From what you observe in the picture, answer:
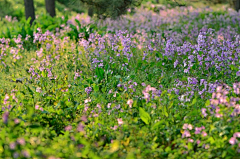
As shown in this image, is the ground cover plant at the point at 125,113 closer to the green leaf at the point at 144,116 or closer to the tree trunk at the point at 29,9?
the green leaf at the point at 144,116

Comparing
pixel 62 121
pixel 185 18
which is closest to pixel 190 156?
pixel 62 121

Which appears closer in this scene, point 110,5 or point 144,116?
point 144,116

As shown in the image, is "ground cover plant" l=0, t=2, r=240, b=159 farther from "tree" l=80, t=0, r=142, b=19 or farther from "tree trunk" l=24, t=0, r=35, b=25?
"tree trunk" l=24, t=0, r=35, b=25

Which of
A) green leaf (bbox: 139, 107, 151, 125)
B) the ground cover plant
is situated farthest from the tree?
green leaf (bbox: 139, 107, 151, 125)

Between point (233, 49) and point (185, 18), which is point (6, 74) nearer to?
point (233, 49)

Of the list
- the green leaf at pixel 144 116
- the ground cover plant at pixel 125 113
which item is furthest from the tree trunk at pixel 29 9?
the green leaf at pixel 144 116

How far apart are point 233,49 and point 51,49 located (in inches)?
171

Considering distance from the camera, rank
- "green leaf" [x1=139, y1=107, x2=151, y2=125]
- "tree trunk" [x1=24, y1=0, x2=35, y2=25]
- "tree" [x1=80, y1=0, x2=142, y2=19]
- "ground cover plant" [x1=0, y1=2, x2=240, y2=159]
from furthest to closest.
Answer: "tree trunk" [x1=24, y1=0, x2=35, y2=25], "tree" [x1=80, y1=0, x2=142, y2=19], "green leaf" [x1=139, y1=107, x2=151, y2=125], "ground cover plant" [x1=0, y1=2, x2=240, y2=159]

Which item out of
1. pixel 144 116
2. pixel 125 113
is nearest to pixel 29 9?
pixel 125 113

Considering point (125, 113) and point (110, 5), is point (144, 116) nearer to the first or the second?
point (125, 113)

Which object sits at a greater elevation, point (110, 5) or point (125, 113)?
point (110, 5)

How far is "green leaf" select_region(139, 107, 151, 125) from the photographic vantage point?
3201 mm

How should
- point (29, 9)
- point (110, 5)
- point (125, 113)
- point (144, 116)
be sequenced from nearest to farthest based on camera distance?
point (144, 116), point (125, 113), point (110, 5), point (29, 9)

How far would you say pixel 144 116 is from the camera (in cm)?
323
